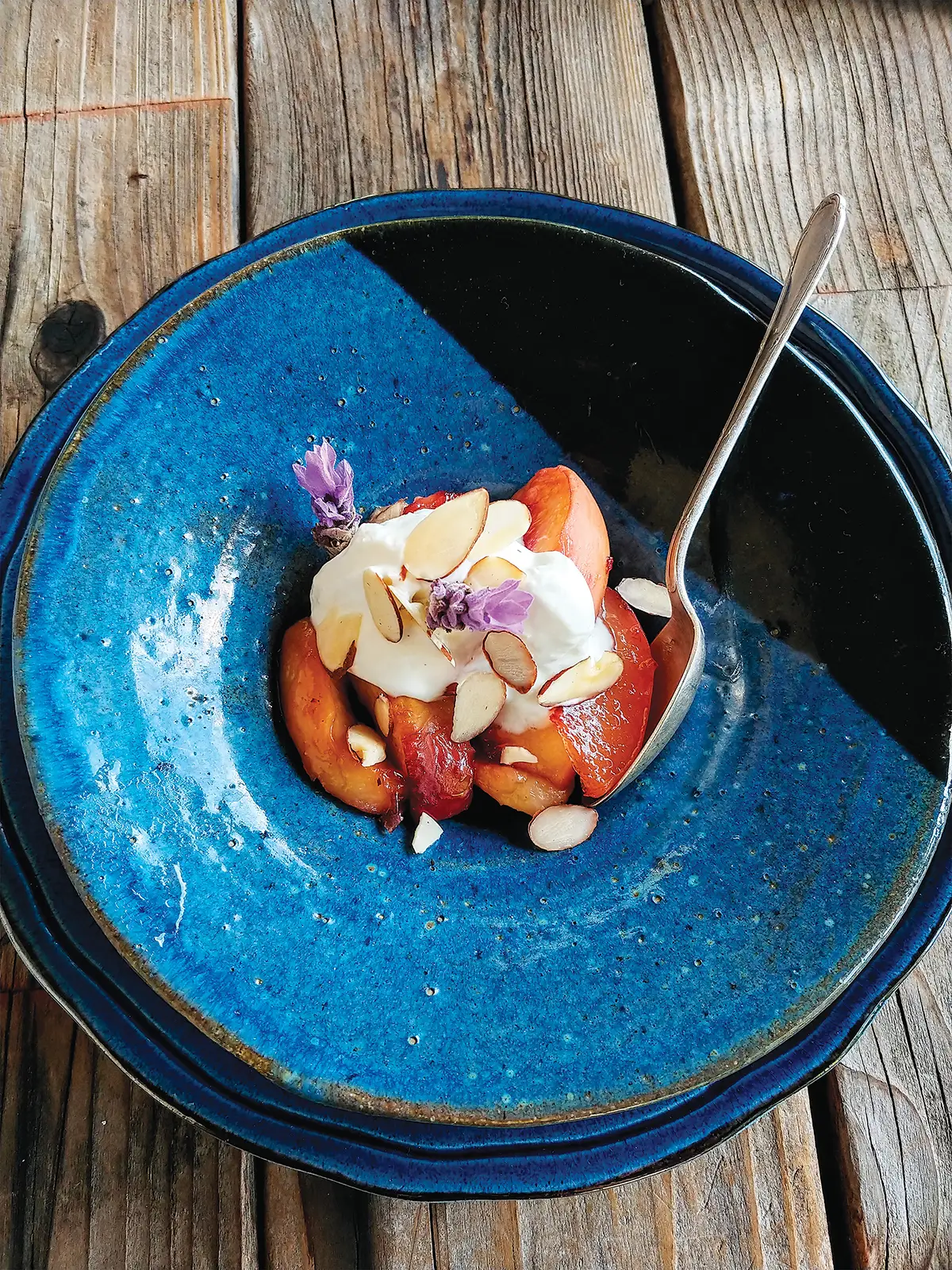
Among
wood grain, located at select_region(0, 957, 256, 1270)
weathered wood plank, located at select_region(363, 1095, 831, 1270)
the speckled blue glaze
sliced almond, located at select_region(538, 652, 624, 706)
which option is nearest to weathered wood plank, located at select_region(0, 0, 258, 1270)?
wood grain, located at select_region(0, 957, 256, 1270)

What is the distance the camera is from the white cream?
2.74 feet

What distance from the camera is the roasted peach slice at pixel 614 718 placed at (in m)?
0.87

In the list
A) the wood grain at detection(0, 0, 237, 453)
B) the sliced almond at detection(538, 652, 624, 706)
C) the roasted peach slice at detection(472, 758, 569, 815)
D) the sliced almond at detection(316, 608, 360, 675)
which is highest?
the wood grain at detection(0, 0, 237, 453)

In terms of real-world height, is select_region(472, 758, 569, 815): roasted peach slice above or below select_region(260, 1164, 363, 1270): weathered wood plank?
above

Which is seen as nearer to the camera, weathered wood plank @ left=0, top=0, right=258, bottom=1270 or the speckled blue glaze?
the speckled blue glaze

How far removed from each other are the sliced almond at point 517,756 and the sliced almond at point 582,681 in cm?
5

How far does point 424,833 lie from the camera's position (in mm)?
861

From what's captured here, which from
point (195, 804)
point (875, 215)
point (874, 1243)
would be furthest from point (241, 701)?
point (875, 215)

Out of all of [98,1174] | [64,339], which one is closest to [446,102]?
[64,339]

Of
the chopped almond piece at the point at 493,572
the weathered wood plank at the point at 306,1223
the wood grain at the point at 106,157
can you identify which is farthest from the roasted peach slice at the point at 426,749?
the wood grain at the point at 106,157

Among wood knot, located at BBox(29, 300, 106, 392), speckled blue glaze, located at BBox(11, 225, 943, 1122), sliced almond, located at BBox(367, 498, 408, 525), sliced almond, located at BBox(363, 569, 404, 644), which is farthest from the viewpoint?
wood knot, located at BBox(29, 300, 106, 392)

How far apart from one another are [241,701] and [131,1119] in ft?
1.30

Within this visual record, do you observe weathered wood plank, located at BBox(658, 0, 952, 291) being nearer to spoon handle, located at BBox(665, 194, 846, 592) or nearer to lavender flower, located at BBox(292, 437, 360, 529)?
spoon handle, located at BBox(665, 194, 846, 592)

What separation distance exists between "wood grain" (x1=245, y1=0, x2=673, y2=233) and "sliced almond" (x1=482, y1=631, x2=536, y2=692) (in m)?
0.69
